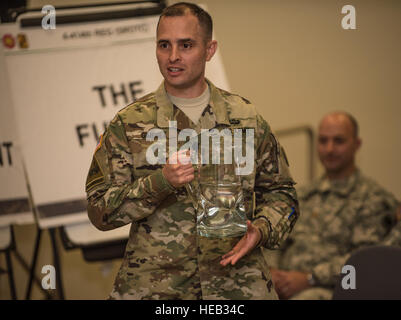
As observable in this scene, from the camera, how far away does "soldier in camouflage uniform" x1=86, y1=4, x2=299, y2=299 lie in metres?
1.38

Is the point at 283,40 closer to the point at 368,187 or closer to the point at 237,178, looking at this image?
the point at 368,187

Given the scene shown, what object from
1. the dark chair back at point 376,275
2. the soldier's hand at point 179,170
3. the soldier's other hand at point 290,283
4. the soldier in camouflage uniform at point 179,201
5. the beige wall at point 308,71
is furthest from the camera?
the soldier's other hand at point 290,283

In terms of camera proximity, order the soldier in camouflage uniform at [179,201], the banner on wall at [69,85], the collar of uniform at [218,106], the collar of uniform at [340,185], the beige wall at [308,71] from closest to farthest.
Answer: the soldier in camouflage uniform at [179,201], the collar of uniform at [218,106], the beige wall at [308,71], the banner on wall at [69,85], the collar of uniform at [340,185]

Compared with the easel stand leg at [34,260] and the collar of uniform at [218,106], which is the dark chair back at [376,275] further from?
the easel stand leg at [34,260]

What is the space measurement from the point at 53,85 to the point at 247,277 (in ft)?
4.36

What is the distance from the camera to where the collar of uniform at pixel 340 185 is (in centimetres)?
271

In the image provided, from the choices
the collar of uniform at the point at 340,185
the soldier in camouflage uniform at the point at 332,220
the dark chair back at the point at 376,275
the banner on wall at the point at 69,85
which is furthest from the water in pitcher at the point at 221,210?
the collar of uniform at the point at 340,185

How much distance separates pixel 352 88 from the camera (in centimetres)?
275

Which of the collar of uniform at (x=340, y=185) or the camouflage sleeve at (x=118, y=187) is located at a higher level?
the camouflage sleeve at (x=118, y=187)

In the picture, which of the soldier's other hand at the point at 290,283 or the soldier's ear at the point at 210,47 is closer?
the soldier's ear at the point at 210,47

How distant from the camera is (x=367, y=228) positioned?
251 cm

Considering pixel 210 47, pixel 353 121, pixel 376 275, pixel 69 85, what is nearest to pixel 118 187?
pixel 210 47

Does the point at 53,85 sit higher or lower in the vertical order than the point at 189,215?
higher
